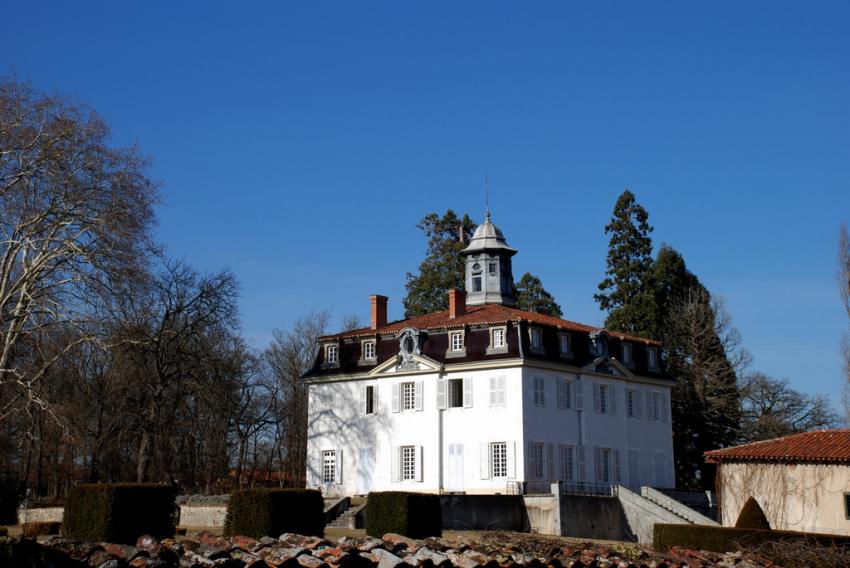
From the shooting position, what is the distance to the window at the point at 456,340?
153 ft

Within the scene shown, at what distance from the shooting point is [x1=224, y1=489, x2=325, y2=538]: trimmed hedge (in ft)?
77.9

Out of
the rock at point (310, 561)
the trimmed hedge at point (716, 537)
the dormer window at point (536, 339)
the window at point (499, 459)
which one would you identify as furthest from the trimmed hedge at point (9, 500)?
the rock at point (310, 561)

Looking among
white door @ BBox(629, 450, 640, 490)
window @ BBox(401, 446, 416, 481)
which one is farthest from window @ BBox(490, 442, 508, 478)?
white door @ BBox(629, 450, 640, 490)

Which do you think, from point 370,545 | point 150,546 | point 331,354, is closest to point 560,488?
point 331,354

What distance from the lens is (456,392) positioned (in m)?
46.6

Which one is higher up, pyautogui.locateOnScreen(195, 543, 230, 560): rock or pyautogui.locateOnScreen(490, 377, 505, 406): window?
pyautogui.locateOnScreen(490, 377, 505, 406): window

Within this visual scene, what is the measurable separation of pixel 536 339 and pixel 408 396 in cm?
605

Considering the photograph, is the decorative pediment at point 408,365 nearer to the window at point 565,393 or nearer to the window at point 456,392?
the window at point 456,392

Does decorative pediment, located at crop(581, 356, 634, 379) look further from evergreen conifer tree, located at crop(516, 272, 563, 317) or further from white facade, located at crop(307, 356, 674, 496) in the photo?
evergreen conifer tree, located at crop(516, 272, 563, 317)

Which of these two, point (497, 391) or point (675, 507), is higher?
point (497, 391)

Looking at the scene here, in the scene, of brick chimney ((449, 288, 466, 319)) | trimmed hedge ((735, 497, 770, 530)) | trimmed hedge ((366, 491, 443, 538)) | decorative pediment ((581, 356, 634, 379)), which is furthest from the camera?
brick chimney ((449, 288, 466, 319))

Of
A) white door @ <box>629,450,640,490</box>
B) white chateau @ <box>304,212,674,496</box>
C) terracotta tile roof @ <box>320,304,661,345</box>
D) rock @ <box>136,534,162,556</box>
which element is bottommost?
rock @ <box>136,534,162,556</box>

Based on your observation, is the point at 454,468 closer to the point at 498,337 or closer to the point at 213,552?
the point at 498,337

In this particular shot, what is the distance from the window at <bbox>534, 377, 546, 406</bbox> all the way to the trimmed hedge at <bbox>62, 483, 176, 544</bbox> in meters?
23.1
